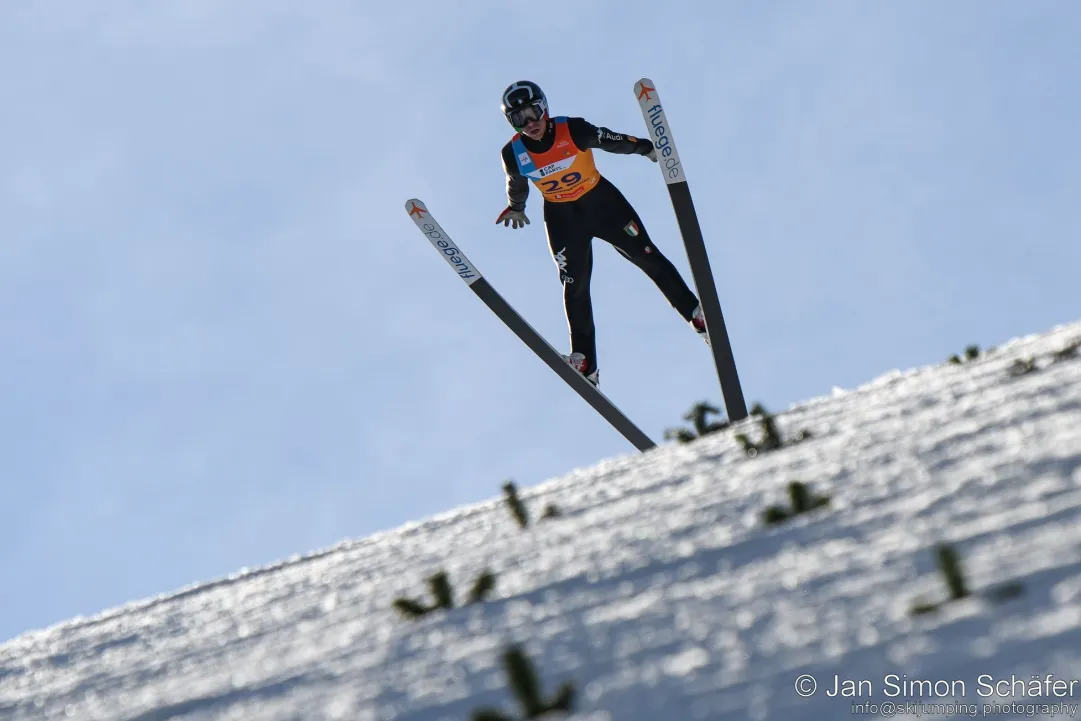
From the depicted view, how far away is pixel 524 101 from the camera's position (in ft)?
25.0

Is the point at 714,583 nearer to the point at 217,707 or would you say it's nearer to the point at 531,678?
the point at 531,678

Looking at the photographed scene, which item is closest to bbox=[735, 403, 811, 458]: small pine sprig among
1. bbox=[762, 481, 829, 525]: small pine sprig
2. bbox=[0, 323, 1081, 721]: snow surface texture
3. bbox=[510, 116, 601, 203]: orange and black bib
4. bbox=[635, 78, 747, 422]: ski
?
bbox=[0, 323, 1081, 721]: snow surface texture

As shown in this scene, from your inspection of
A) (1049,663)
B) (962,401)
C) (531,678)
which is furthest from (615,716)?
(962,401)

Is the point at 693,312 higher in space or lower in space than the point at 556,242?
lower

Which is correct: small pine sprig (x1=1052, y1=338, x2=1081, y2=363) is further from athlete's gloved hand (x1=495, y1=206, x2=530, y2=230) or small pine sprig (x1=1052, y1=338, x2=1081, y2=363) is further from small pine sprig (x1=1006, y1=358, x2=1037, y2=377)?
athlete's gloved hand (x1=495, y1=206, x2=530, y2=230)

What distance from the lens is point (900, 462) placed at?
→ 2.74 metres

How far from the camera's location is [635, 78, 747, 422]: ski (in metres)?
7.66

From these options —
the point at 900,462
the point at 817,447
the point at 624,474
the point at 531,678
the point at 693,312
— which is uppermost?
the point at 693,312

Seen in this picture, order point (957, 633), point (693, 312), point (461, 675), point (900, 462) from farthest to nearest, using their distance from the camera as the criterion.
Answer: point (693, 312)
point (900, 462)
point (461, 675)
point (957, 633)

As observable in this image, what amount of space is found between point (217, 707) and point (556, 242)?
5.81m

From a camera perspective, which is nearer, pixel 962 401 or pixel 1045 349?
pixel 962 401

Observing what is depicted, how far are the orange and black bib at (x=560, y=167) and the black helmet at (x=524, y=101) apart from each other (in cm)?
Result: 20

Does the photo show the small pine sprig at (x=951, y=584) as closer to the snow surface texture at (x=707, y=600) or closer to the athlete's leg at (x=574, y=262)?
the snow surface texture at (x=707, y=600)

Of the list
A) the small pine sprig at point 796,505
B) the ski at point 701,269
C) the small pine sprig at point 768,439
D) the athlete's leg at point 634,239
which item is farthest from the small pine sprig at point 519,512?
the athlete's leg at point 634,239
